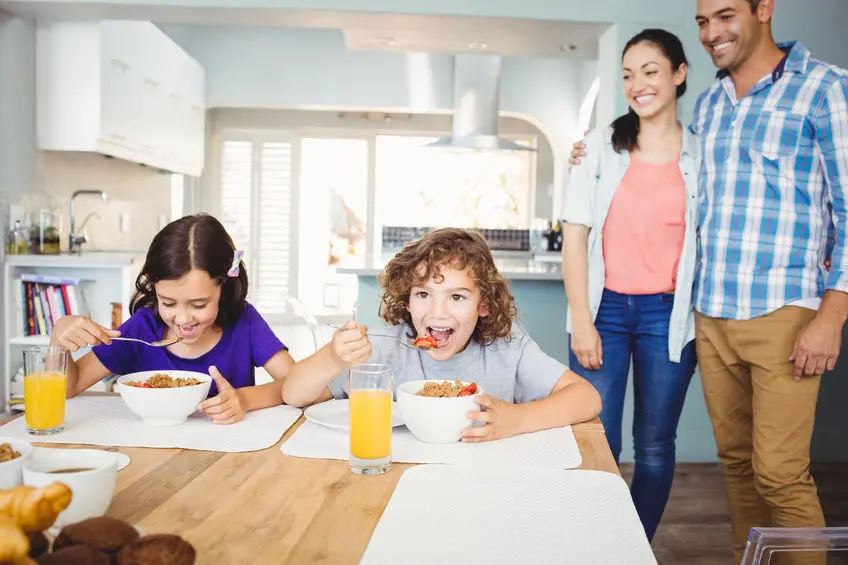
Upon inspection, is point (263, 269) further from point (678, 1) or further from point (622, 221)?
point (622, 221)

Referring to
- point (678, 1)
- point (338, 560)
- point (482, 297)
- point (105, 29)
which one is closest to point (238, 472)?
point (338, 560)

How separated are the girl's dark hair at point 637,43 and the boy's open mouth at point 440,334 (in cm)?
76

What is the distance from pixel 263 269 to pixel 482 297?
6078 millimetres

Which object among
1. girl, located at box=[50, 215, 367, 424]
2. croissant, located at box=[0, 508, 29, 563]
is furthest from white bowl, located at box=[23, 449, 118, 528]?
girl, located at box=[50, 215, 367, 424]

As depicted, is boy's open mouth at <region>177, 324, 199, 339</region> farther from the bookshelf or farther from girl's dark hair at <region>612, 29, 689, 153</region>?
the bookshelf

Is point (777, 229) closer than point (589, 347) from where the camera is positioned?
Yes

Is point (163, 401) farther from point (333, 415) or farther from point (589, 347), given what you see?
point (589, 347)

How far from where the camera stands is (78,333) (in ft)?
4.40

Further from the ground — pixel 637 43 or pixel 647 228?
pixel 637 43

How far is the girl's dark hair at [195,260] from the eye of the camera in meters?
1.55

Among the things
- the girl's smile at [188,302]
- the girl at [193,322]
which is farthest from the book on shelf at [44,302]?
the girl's smile at [188,302]

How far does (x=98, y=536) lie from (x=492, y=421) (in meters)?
0.67

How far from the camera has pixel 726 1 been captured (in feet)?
5.68

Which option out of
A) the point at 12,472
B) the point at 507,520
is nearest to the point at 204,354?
the point at 12,472
